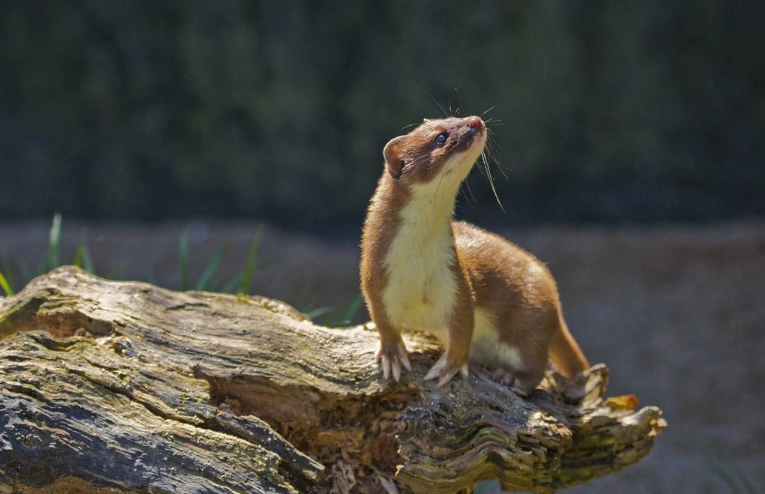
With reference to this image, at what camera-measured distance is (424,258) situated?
3.34 m

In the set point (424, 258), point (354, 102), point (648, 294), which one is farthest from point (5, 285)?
point (648, 294)

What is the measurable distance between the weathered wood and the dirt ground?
3.47 metres

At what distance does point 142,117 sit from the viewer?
10297 mm

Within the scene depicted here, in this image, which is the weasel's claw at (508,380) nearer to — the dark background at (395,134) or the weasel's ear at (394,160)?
the weasel's ear at (394,160)

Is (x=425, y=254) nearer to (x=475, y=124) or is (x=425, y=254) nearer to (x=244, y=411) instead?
(x=475, y=124)

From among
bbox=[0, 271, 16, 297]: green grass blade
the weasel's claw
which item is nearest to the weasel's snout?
the weasel's claw

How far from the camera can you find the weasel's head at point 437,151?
328cm

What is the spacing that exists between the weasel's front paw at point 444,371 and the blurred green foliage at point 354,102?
607cm

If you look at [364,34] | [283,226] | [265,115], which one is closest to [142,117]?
[265,115]

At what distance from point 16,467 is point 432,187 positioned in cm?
183

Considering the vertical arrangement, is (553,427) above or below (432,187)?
below

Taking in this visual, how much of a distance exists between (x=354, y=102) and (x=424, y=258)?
22.1 feet

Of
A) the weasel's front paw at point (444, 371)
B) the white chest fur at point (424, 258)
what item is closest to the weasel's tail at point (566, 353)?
the weasel's front paw at point (444, 371)

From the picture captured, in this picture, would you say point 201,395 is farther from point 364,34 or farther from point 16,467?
point 364,34
